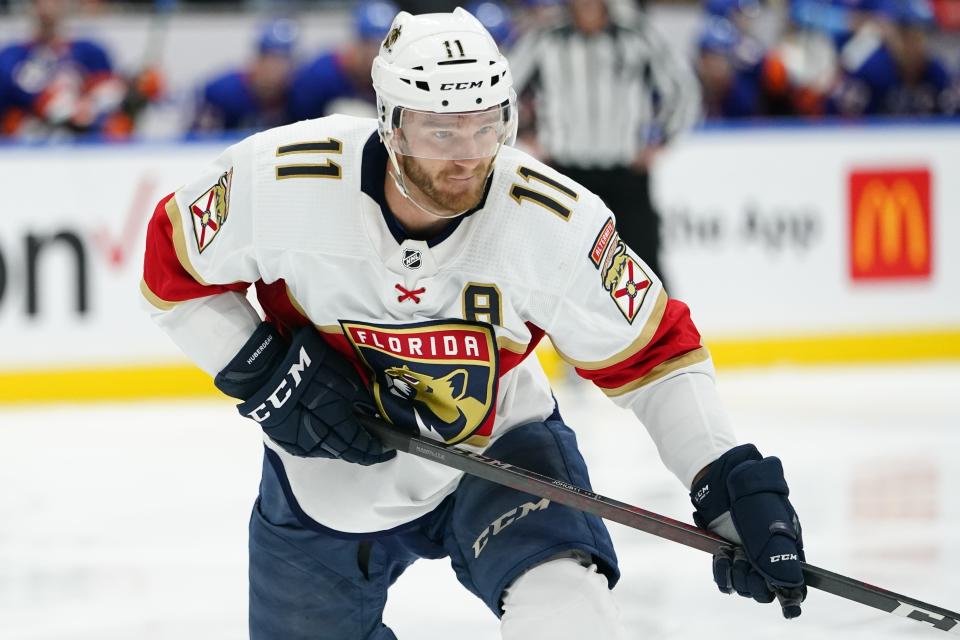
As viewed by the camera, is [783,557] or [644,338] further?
[644,338]

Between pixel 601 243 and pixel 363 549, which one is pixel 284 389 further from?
pixel 601 243

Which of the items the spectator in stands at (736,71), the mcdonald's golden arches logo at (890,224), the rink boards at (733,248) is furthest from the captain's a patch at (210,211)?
the spectator in stands at (736,71)

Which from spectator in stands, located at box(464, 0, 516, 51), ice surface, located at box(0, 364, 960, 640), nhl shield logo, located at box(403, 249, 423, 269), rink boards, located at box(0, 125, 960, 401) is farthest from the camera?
spectator in stands, located at box(464, 0, 516, 51)

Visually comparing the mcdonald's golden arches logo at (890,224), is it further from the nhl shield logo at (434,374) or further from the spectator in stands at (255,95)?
the nhl shield logo at (434,374)

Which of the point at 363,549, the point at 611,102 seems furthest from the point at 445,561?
the point at 611,102

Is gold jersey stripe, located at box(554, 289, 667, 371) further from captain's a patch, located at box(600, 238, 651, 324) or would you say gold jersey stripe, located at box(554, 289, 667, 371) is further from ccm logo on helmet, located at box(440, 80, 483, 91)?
ccm logo on helmet, located at box(440, 80, 483, 91)

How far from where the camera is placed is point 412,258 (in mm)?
2062

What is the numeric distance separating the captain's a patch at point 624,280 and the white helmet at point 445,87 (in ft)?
0.76

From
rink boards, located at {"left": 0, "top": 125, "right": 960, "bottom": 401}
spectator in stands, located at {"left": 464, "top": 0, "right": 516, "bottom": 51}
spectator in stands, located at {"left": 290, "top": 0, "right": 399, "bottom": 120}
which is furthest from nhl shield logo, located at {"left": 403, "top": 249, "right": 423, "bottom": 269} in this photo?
spectator in stands, located at {"left": 464, "top": 0, "right": 516, "bottom": 51}

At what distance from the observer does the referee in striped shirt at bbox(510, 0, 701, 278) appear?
223 inches

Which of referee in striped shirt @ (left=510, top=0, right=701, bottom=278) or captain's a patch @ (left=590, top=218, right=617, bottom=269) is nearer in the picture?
captain's a patch @ (left=590, top=218, right=617, bottom=269)

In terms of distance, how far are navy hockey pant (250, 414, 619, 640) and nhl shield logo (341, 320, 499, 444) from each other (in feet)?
0.33

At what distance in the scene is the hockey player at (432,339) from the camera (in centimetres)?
203

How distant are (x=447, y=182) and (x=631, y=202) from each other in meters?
3.76
